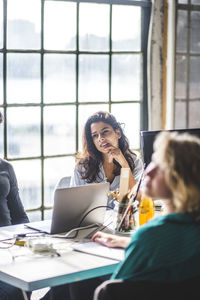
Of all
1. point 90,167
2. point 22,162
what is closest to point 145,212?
point 90,167

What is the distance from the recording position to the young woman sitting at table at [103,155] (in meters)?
3.50

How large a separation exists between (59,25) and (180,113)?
1.19 m

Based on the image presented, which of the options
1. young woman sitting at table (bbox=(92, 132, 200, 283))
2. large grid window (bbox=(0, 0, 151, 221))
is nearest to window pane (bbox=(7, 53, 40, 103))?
large grid window (bbox=(0, 0, 151, 221))

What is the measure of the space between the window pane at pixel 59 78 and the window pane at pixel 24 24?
0.56 ft

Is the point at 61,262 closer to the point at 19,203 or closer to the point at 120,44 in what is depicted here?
the point at 19,203

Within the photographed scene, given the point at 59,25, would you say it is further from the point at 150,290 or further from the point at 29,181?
the point at 150,290

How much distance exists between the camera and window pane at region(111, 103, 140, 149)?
4.58 meters

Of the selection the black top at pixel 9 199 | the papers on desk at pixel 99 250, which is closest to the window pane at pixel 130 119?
the black top at pixel 9 199

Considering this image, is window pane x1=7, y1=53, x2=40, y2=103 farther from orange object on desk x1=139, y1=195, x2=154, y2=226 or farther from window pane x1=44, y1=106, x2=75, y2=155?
orange object on desk x1=139, y1=195, x2=154, y2=226

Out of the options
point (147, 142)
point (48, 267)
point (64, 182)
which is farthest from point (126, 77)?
point (48, 267)

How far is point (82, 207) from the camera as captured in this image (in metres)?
2.72

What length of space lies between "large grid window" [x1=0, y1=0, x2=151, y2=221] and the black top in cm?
76

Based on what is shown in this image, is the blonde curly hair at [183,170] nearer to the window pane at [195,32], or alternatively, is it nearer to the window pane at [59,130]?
the window pane at [59,130]

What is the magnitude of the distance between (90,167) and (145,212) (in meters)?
0.78
